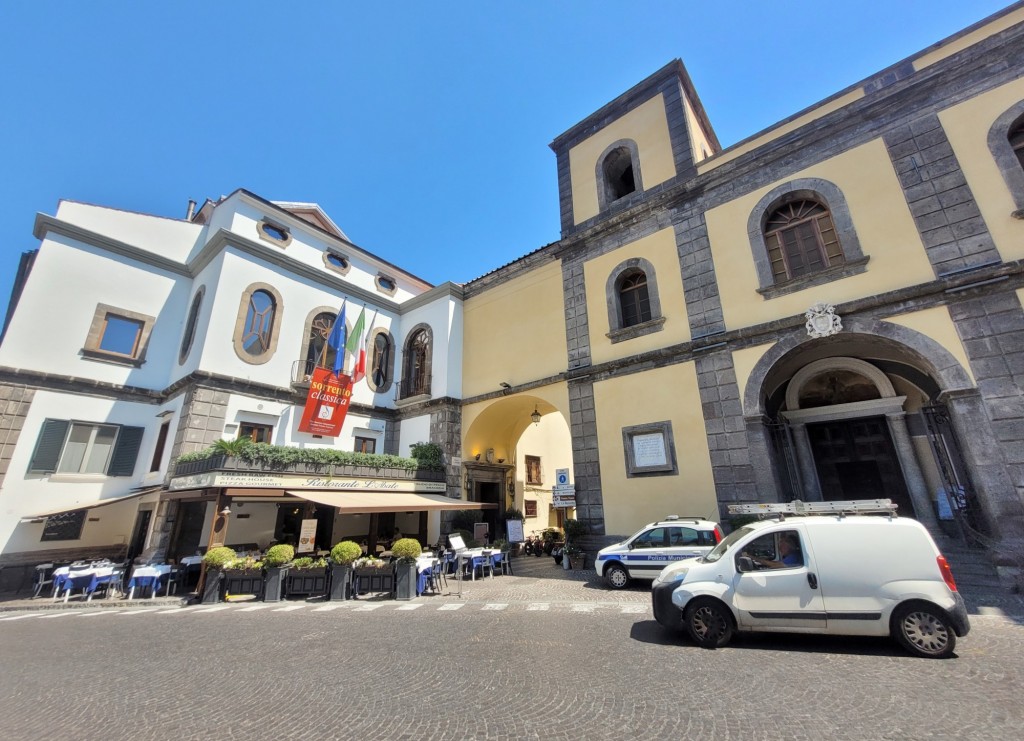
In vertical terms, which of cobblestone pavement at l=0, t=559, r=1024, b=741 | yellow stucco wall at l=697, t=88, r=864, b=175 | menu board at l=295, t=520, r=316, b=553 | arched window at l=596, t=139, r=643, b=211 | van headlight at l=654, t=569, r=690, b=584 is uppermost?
arched window at l=596, t=139, r=643, b=211

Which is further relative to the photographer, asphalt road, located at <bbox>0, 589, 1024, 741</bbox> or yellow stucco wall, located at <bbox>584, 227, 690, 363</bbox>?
yellow stucco wall, located at <bbox>584, 227, 690, 363</bbox>

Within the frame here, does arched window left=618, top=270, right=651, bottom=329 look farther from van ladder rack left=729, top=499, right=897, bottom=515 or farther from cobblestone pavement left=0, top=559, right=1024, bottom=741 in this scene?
cobblestone pavement left=0, top=559, right=1024, bottom=741

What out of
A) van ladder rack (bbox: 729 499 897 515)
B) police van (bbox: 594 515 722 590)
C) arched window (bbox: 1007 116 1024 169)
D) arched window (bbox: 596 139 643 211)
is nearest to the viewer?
van ladder rack (bbox: 729 499 897 515)

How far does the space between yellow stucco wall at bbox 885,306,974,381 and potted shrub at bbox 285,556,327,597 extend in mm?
14638

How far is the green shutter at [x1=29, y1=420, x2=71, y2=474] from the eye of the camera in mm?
13477

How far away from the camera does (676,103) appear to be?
49.2ft

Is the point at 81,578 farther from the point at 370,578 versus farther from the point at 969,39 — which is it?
the point at 969,39

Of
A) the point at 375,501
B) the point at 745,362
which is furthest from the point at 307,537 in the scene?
the point at 745,362

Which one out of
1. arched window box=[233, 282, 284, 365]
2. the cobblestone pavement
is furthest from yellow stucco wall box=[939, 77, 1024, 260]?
arched window box=[233, 282, 284, 365]

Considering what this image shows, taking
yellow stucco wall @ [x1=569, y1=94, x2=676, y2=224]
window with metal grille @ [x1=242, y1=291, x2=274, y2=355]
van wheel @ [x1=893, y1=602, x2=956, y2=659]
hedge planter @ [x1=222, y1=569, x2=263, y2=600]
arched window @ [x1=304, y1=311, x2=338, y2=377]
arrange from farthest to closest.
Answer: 1. arched window @ [x1=304, y1=311, x2=338, y2=377]
2. window with metal grille @ [x1=242, y1=291, x2=274, y2=355]
3. yellow stucco wall @ [x1=569, y1=94, x2=676, y2=224]
4. hedge planter @ [x1=222, y1=569, x2=263, y2=600]
5. van wheel @ [x1=893, y1=602, x2=956, y2=659]

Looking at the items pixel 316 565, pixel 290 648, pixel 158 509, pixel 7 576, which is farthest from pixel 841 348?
pixel 7 576

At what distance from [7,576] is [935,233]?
25885mm

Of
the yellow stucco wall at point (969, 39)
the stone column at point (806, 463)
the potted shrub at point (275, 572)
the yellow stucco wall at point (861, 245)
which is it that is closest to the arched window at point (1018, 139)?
the yellow stucco wall at point (861, 245)

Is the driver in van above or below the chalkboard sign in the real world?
above
